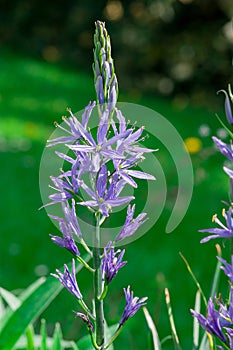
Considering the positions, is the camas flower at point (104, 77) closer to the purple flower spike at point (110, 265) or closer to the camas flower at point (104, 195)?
the camas flower at point (104, 195)

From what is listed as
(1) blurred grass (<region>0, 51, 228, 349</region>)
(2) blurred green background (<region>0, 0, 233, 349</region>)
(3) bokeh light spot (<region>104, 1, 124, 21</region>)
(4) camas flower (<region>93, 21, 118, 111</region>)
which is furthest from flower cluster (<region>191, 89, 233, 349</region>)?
(3) bokeh light spot (<region>104, 1, 124, 21</region>)

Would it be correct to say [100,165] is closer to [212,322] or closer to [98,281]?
[98,281]

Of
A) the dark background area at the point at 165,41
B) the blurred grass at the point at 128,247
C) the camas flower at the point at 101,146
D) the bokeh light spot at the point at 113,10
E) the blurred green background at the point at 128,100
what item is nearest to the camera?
the camas flower at the point at 101,146

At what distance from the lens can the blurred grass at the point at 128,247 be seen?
4.01 m

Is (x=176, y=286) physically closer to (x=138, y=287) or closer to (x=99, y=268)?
(x=138, y=287)

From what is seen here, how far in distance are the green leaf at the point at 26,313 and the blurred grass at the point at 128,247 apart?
1.27 feet

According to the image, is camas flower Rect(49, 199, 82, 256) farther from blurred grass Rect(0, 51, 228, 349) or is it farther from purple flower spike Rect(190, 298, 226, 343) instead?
blurred grass Rect(0, 51, 228, 349)

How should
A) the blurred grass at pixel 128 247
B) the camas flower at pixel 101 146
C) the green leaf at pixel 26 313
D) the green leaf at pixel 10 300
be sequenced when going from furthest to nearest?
the blurred grass at pixel 128 247 < the green leaf at pixel 10 300 < the green leaf at pixel 26 313 < the camas flower at pixel 101 146

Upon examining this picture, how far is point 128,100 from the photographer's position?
32.4ft

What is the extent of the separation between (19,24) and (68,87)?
3067mm

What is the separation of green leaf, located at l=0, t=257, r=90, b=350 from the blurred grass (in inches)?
15.3

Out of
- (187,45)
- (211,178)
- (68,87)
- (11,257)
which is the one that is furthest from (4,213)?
(187,45)

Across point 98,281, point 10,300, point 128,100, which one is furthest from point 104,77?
point 128,100

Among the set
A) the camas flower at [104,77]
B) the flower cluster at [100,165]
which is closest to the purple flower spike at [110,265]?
the flower cluster at [100,165]
